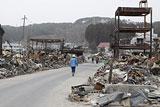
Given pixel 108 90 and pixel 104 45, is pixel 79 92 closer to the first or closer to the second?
pixel 108 90

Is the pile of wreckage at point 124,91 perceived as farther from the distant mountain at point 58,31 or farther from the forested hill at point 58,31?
the forested hill at point 58,31

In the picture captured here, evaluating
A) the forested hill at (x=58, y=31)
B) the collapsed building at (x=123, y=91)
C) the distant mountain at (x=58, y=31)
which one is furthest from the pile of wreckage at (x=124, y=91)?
the forested hill at (x=58, y=31)

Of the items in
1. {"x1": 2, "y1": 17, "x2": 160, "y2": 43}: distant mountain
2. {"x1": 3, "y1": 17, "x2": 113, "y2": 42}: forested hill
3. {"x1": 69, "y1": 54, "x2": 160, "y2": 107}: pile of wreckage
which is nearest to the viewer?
{"x1": 69, "y1": 54, "x2": 160, "y2": 107}: pile of wreckage

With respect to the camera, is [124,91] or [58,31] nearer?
[124,91]

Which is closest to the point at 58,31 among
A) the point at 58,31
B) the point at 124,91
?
the point at 58,31

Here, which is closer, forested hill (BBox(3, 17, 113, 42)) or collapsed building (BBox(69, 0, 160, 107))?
collapsed building (BBox(69, 0, 160, 107))

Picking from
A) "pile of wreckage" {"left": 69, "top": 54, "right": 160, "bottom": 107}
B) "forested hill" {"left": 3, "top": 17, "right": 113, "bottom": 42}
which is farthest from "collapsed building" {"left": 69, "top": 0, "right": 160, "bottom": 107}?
"forested hill" {"left": 3, "top": 17, "right": 113, "bottom": 42}

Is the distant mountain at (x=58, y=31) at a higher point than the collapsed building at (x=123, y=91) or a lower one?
higher

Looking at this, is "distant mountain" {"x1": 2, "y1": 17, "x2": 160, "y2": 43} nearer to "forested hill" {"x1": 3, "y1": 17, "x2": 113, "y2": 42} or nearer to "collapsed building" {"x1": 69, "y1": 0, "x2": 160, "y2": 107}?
"forested hill" {"x1": 3, "y1": 17, "x2": 113, "y2": 42}

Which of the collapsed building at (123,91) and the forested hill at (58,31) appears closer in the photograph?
the collapsed building at (123,91)

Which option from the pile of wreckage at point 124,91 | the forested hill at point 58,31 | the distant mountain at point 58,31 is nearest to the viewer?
the pile of wreckage at point 124,91

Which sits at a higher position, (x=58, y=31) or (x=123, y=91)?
(x=58, y=31)

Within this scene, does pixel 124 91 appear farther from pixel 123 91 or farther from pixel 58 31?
pixel 58 31

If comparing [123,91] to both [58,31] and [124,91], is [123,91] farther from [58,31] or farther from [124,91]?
[58,31]
